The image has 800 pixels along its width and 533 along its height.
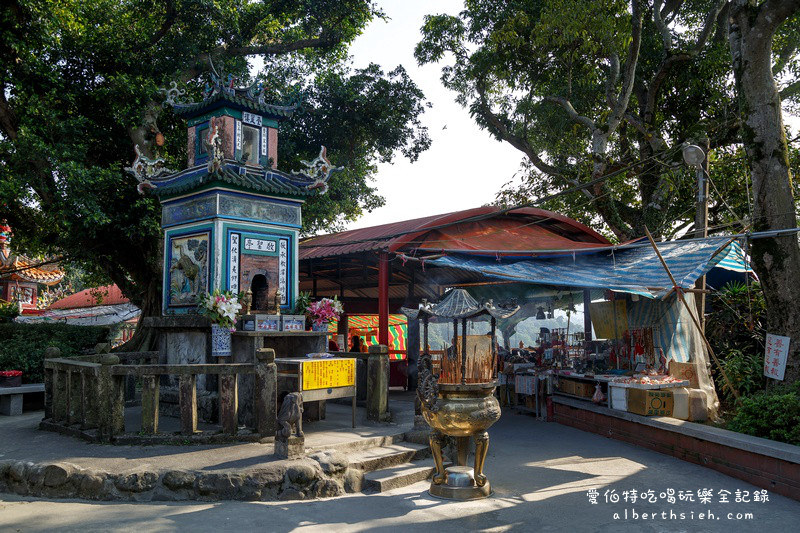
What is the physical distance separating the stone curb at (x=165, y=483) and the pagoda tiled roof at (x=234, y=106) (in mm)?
6302

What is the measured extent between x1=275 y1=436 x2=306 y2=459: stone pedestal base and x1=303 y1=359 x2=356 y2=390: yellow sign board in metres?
1.28

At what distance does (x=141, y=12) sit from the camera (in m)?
16.3

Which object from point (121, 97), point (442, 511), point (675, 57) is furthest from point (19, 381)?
point (675, 57)

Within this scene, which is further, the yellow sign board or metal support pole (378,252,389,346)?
metal support pole (378,252,389,346)

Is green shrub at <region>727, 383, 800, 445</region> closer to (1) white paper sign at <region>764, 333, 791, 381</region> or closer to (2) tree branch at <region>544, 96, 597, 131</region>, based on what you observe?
(1) white paper sign at <region>764, 333, 791, 381</region>

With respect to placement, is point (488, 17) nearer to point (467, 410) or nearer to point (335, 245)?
point (335, 245)

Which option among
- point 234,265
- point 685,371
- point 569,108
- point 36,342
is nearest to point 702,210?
point 685,371

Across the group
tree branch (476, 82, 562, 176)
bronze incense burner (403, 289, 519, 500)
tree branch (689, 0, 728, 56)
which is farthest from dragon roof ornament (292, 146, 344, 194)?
tree branch (689, 0, 728, 56)

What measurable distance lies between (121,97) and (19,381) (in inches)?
277

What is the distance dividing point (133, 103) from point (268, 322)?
27.9ft

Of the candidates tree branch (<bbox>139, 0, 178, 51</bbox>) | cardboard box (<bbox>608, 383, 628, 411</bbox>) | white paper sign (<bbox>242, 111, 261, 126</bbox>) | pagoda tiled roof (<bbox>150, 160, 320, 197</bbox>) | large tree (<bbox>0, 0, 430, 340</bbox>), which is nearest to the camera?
pagoda tiled roof (<bbox>150, 160, 320, 197</bbox>)

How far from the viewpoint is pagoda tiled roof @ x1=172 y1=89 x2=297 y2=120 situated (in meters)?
10.0

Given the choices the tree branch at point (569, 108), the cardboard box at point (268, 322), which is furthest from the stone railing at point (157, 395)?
the tree branch at point (569, 108)

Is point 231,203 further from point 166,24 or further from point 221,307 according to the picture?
point 166,24
